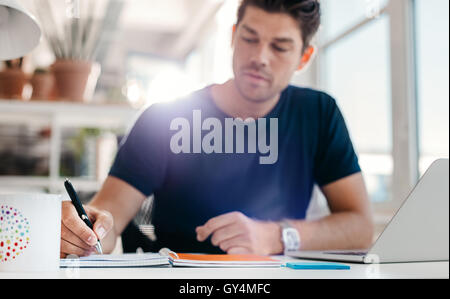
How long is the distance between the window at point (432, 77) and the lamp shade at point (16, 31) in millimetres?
989

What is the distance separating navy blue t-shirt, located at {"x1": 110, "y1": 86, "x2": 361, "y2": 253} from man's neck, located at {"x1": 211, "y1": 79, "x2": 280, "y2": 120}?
0.02 meters

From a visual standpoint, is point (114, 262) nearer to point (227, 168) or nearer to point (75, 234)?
point (75, 234)

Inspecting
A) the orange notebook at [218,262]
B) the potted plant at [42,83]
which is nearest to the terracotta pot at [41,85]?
the potted plant at [42,83]

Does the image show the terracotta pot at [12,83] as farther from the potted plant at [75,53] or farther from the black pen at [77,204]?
the black pen at [77,204]

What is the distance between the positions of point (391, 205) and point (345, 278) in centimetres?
128

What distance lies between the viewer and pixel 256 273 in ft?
1.83

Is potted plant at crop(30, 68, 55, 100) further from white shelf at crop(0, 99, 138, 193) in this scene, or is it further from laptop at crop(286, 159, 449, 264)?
Result: laptop at crop(286, 159, 449, 264)

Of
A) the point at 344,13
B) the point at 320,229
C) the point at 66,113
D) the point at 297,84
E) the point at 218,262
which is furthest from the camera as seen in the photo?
the point at 66,113

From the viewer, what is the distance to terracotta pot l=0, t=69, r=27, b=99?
230 centimetres

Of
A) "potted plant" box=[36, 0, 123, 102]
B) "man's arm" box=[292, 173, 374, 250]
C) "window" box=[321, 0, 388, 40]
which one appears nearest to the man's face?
"man's arm" box=[292, 173, 374, 250]

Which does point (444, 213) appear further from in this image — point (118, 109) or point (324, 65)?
point (118, 109)

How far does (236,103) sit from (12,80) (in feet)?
4.92

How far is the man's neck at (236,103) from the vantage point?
3.68 feet

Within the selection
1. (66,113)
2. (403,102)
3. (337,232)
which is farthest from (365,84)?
(66,113)
